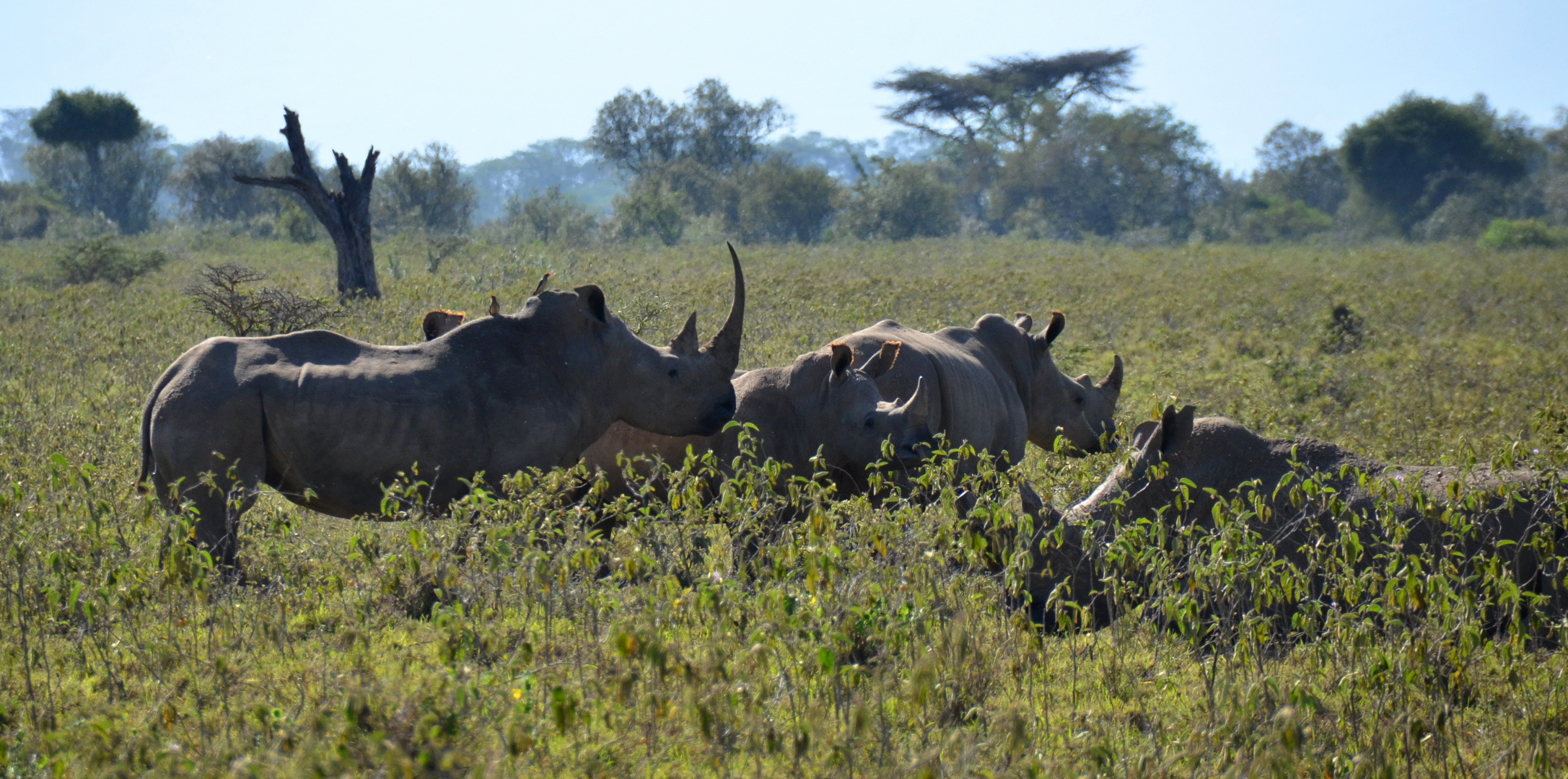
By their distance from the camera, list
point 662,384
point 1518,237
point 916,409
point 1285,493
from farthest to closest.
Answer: point 1518,237 → point 662,384 → point 916,409 → point 1285,493

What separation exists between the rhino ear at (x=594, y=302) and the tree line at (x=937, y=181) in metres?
30.1

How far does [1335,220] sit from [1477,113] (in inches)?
242

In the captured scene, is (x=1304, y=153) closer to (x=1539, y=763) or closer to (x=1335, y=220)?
(x=1335, y=220)

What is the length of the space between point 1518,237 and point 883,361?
3505 cm

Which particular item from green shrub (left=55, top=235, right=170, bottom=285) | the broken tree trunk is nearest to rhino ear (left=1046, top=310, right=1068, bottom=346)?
the broken tree trunk

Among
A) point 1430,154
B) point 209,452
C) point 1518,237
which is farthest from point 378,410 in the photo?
point 1430,154

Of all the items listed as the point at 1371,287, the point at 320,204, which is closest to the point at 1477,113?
the point at 1371,287

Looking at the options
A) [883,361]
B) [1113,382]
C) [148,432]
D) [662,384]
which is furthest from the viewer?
[1113,382]

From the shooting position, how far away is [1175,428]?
5.91 meters

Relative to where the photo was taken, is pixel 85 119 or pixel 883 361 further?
pixel 85 119

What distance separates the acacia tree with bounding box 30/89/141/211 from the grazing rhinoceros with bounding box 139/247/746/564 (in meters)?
45.7

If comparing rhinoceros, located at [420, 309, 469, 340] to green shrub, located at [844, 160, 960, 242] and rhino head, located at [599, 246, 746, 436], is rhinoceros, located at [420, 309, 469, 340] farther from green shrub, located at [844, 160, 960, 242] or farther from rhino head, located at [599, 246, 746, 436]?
green shrub, located at [844, 160, 960, 242]

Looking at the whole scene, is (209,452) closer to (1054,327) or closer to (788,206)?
(1054,327)

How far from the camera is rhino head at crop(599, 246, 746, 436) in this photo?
6594mm
